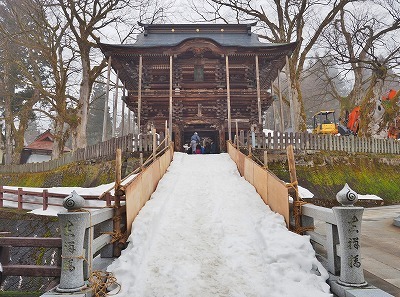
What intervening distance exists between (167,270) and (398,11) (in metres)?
21.4

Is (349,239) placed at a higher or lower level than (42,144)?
lower

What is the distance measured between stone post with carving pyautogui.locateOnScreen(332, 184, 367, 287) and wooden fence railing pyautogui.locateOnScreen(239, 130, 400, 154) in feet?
35.4

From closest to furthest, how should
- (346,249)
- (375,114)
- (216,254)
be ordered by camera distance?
(346,249) < (216,254) < (375,114)

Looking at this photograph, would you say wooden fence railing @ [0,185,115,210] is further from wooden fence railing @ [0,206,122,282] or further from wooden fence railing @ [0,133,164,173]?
wooden fence railing @ [0,206,122,282]

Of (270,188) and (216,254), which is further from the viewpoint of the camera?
(270,188)

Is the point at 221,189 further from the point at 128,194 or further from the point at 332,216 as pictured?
the point at 332,216

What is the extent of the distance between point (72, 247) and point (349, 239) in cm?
345

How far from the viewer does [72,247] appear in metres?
3.46

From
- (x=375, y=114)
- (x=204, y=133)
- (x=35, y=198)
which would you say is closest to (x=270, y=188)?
(x=35, y=198)

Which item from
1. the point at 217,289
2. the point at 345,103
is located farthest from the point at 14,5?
the point at 345,103

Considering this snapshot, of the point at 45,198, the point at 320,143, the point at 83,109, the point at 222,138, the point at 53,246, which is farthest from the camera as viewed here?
the point at 83,109

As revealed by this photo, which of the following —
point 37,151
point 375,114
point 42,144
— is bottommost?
point 37,151

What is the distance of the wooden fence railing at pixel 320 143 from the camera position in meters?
14.4

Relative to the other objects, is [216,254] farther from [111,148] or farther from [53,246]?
[111,148]
